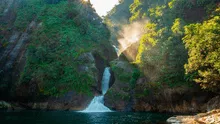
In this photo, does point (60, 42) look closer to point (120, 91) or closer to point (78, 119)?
point (120, 91)

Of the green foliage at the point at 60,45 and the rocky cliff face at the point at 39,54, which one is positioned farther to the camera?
the green foliage at the point at 60,45

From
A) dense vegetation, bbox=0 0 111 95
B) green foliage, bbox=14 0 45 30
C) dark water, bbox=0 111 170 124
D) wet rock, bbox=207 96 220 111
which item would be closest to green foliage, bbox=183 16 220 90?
wet rock, bbox=207 96 220 111

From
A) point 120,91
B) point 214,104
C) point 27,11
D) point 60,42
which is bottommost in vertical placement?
point 214,104

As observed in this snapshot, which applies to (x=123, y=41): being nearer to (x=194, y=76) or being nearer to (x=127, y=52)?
(x=127, y=52)

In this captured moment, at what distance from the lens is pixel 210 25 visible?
31453 mm

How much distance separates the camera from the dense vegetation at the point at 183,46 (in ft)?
96.9

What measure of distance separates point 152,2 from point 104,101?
38.3 m

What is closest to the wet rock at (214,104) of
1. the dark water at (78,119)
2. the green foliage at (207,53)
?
the green foliage at (207,53)

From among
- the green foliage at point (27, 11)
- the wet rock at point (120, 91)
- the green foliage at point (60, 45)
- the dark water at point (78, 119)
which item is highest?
the green foliage at point (27, 11)

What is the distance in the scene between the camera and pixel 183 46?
3981 cm

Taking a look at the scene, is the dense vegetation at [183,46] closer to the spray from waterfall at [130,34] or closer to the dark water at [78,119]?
the dark water at [78,119]

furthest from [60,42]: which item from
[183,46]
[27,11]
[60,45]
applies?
[183,46]

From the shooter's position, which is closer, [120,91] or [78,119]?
[78,119]

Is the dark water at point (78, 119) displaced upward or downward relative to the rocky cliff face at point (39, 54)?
downward
